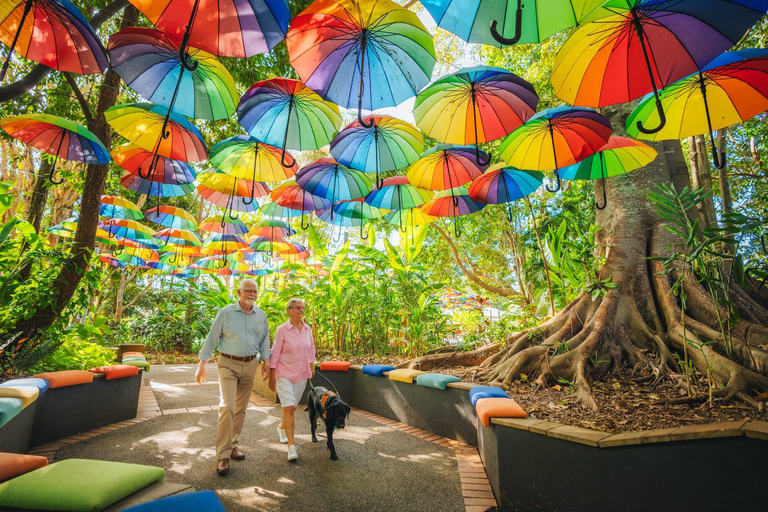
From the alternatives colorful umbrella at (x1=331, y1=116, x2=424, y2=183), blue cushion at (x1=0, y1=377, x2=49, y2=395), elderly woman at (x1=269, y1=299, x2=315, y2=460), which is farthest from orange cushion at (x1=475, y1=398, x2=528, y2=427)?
blue cushion at (x1=0, y1=377, x2=49, y2=395)

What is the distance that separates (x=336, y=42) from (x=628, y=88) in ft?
7.71

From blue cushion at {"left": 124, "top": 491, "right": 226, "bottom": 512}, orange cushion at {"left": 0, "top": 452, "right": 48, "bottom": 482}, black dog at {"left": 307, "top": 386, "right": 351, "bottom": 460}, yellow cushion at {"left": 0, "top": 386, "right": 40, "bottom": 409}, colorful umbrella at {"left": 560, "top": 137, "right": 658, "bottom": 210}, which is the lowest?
black dog at {"left": 307, "top": 386, "right": 351, "bottom": 460}

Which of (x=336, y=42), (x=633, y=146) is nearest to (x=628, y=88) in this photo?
(x=633, y=146)

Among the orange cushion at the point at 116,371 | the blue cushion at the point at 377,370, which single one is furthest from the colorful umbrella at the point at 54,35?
the blue cushion at the point at 377,370

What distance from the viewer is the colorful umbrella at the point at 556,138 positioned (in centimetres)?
352

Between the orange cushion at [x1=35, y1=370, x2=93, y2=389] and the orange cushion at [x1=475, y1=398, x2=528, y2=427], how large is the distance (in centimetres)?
439

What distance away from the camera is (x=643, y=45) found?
2.29m

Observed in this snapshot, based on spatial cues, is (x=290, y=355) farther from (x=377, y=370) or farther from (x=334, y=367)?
(x=334, y=367)

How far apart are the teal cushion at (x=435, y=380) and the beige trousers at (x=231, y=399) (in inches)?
78.8

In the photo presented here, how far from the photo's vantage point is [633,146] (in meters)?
3.80

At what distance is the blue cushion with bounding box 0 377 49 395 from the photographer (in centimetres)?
334

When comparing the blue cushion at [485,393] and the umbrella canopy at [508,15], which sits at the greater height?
the umbrella canopy at [508,15]

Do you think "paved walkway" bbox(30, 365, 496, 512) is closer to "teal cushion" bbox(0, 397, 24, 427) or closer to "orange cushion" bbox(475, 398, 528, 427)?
"orange cushion" bbox(475, 398, 528, 427)

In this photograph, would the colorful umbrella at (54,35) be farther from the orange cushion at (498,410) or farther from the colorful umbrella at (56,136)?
the orange cushion at (498,410)
